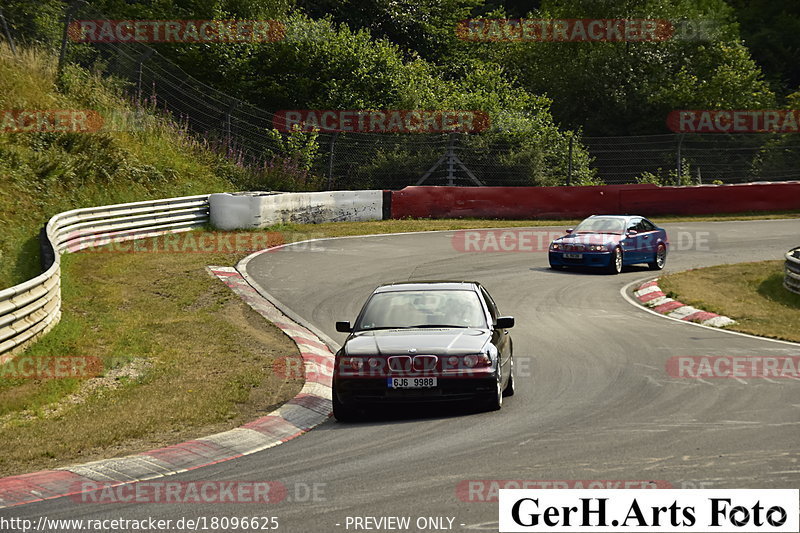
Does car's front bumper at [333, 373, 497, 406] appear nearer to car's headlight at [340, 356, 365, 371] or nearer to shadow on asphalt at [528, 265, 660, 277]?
car's headlight at [340, 356, 365, 371]

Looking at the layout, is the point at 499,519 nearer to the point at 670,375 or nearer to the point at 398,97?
the point at 670,375

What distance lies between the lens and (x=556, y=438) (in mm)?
8727

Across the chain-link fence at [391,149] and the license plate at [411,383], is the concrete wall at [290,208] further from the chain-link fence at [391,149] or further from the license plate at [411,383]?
the license plate at [411,383]

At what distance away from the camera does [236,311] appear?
16.8 metres

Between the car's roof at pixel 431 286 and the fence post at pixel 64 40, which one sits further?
the fence post at pixel 64 40

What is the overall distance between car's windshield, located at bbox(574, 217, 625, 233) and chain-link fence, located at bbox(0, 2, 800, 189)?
10009 millimetres

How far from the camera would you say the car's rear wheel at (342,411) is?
10141 millimetres

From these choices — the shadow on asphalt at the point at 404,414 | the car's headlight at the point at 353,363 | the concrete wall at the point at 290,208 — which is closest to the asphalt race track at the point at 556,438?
the shadow on asphalt at the point at 404,414

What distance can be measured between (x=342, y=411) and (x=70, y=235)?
12848mm

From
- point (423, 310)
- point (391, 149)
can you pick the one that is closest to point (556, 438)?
point (423, 310)

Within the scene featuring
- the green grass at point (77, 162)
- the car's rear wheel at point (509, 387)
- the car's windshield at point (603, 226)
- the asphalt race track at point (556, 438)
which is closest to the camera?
the asphalt race track at point (556, 438)

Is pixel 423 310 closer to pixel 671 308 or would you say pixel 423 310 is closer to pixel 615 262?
pixel 671 308

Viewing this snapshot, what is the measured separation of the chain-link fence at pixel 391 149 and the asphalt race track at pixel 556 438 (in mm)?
16289

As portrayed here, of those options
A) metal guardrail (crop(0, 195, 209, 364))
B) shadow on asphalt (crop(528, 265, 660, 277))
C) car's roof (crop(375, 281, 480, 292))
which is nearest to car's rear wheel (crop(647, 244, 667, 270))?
shadow on asphalt (crop(528, 265, 660, 277))
